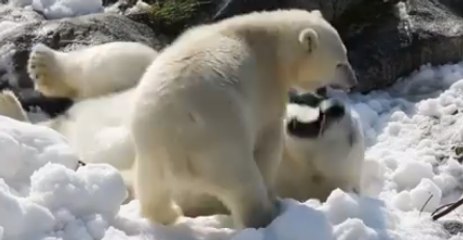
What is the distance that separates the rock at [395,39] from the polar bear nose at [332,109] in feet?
4.65

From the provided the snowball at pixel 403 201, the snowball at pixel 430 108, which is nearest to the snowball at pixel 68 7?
the snowball at pixel 430 108

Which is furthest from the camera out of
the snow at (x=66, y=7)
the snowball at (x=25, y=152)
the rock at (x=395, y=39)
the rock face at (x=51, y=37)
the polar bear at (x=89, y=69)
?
the snow at (x=66, y=7)

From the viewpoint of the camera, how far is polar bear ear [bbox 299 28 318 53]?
452 centimetres

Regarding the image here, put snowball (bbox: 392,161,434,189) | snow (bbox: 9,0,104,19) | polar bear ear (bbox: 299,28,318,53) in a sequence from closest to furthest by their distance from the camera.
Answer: polar bear ear (bbox: 299,28,318,53), snowball (bbox: 392,161,434,189), snow (bbox: 9,0,104,19)

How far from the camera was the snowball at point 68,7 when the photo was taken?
7027mm

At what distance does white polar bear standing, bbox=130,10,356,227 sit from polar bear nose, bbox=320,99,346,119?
55cm

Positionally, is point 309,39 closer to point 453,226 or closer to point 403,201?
point 403,201

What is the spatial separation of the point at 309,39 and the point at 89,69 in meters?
1.79

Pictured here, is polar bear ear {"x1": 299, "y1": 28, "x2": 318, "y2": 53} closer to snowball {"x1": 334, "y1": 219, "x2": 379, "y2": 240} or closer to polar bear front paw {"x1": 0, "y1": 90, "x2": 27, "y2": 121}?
snowball {"x1": 334, "y1": 219, "x2": 379, "y2": 240}

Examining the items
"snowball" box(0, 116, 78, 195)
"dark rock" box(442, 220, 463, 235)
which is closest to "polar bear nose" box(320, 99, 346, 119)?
"dark rock" box(442, 220, 463, 235)

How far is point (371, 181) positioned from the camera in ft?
16.8

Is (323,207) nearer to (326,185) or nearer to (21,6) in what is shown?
(326,185)

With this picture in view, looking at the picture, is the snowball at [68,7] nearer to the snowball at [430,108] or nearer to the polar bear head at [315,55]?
the snowball at [430,108]

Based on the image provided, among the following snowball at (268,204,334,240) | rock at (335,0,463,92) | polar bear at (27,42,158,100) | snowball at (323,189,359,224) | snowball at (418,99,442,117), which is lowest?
rock at (335,0,463,92)
